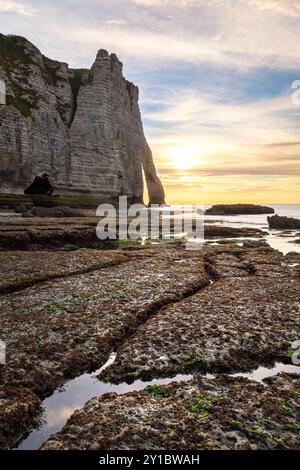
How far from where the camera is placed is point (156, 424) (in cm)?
415

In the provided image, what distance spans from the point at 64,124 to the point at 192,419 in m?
75.0

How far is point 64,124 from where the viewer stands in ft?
240

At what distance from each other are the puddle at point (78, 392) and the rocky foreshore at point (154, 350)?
13 centimetres

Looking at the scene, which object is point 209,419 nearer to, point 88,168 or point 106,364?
point 106,364

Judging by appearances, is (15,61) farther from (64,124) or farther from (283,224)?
(283,224)

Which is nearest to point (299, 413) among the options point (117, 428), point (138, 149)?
point (117, 428)

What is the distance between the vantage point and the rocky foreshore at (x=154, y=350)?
4.08 meters

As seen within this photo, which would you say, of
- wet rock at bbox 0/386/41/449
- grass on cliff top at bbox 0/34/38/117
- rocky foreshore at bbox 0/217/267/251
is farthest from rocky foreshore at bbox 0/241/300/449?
grass on cliff top at bbox 0/34/38/117

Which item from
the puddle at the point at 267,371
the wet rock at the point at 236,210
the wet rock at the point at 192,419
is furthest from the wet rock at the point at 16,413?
the wet rock at the point at 236,210

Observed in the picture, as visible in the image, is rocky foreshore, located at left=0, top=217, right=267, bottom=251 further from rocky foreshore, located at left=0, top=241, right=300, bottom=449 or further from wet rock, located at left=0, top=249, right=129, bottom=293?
rocky foreshore, located at left=0, top=241, right=300, bottom=449

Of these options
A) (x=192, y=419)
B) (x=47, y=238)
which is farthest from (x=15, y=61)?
(x=192, y=419)

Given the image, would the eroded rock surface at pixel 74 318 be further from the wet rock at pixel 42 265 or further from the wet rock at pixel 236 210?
the wet rock at pixel 236 210
